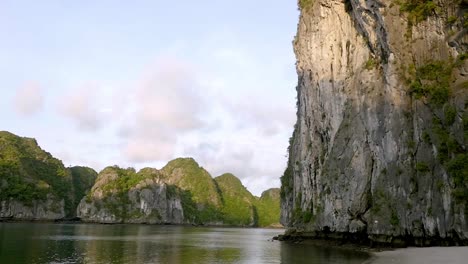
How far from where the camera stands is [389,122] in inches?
1565

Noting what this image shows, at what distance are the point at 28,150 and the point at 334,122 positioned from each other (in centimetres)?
14333

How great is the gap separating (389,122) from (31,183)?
132481 mm

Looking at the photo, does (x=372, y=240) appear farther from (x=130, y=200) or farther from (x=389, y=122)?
(x=130, y=200)

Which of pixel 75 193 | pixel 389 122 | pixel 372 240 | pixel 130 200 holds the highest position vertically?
pixel 389 122

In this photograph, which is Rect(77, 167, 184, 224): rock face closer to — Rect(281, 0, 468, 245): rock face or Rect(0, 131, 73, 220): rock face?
Rect(0, 131, 73, 220): rock face

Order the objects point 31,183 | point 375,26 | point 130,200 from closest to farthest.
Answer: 1. point 375,26
2. point 31,183
3. point 130,200

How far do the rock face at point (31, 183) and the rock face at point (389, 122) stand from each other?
348ft

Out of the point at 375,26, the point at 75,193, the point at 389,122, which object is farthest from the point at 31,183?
the point at 389,122

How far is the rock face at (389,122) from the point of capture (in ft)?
109

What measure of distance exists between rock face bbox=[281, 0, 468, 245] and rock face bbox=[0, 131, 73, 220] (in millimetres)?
105945

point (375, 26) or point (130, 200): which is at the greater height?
point (375, 26)

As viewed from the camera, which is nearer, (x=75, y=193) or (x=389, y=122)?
(x=389, y=122)

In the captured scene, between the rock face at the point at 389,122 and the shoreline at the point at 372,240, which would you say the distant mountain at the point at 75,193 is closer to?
the shoreline at the point at 372,240

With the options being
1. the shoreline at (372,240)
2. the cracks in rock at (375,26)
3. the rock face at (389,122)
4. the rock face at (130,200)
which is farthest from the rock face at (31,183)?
the cracks in rock at (375,26)
